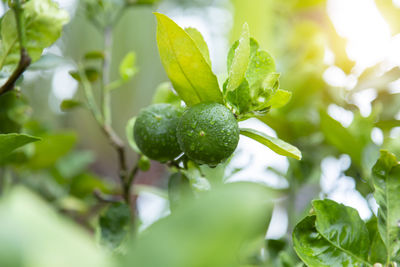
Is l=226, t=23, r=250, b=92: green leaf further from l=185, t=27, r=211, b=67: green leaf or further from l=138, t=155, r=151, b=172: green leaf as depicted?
l=138, t=155, r=151, b=172: green leaf

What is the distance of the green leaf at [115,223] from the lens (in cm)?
58

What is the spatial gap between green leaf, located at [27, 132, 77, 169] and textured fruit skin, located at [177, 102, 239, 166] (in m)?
0.55

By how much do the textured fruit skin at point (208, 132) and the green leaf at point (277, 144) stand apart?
26mm

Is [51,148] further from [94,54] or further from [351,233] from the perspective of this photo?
[351,233]

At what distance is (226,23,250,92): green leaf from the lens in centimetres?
41

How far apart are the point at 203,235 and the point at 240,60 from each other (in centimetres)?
26

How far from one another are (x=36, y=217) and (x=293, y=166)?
0.67 m

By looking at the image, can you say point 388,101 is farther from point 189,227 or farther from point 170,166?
point 189,227

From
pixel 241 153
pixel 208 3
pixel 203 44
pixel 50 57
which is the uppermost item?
pixel 203 44

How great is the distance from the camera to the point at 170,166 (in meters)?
0.55

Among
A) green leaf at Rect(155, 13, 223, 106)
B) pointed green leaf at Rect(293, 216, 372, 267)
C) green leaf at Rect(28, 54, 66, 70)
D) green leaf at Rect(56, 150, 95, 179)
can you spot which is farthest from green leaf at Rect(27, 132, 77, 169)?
pointed green leaf at Rect(293, 216, 372, 267)

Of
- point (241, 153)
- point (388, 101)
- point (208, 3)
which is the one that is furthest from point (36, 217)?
point (208, 3)

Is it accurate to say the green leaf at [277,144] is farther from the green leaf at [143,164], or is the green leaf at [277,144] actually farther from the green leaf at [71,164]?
the green leaf at [71,164]

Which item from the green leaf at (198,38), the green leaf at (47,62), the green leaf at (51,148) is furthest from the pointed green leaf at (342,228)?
the green leaf at (51,148)
